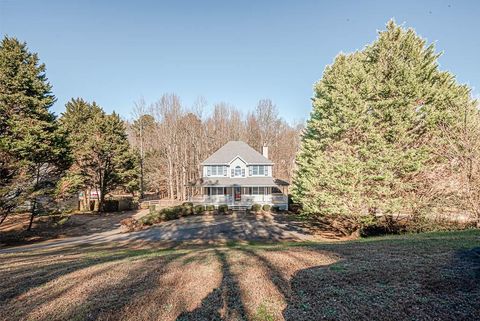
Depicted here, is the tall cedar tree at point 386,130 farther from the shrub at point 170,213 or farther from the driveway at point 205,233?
the shrub at point 170,213

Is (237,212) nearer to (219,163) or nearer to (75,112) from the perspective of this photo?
(219,163)

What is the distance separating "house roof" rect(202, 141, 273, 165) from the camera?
29.5 meters

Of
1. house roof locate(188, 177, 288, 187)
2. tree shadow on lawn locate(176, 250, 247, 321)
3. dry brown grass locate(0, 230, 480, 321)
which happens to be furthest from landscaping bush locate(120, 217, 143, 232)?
tree shadow on lawn locate(176, 250, 247, 321)

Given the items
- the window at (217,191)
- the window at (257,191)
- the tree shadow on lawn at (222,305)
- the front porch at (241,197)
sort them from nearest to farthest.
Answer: the tree shadow on lawn at (222,305) → the front porch at (241,197) → the window at (257,191) → the window at (217,191)

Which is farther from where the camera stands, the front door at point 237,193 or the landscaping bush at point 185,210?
the front door at point 237,193

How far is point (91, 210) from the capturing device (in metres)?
29.9

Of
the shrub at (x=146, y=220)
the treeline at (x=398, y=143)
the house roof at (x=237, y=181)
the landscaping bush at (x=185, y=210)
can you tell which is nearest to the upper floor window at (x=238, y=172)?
the house roof at (x=237, y=181)

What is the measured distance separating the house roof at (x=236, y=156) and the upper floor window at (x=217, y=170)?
0.64 m

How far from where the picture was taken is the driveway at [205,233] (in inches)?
618

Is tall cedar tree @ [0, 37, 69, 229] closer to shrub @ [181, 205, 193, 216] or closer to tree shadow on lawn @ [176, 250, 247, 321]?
shrub @ [181, 205, 193, 216]

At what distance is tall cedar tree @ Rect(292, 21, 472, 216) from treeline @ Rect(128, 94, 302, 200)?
21.9m

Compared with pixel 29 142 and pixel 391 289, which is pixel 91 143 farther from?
pixel 391 289

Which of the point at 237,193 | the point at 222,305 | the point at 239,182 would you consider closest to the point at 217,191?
the point at 237,193

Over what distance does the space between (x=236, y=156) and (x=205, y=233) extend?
13484 mm
